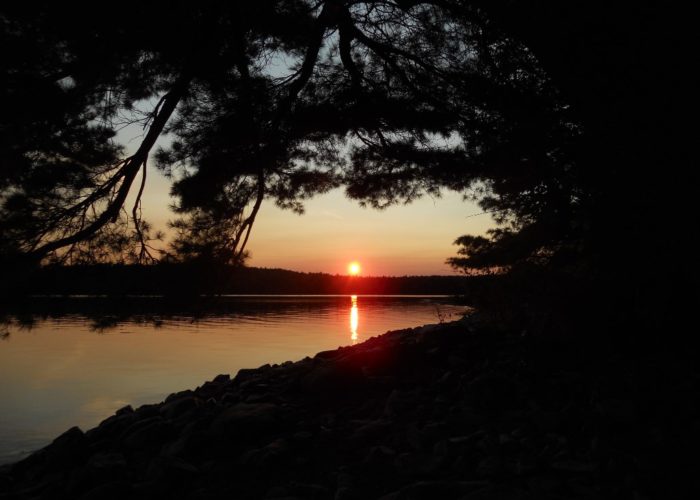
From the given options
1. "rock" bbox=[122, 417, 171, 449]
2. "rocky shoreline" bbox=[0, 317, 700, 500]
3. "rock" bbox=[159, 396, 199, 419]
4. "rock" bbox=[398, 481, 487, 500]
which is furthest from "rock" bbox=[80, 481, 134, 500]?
"rock" bbox=[398, 481, 487, 500]

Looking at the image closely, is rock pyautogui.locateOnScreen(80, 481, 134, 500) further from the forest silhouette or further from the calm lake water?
the calm lake water

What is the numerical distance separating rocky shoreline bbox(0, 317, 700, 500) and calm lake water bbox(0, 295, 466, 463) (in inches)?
50.7

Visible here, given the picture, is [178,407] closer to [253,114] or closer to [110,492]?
[110,492]

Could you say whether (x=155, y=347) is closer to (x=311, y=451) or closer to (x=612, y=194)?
(x=311, y=451)

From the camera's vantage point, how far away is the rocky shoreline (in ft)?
9.99

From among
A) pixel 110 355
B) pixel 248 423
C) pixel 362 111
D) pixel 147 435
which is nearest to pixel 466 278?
pixel 362 111

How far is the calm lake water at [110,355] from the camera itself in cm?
488

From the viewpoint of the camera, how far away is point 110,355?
17.2m

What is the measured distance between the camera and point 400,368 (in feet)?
17.6

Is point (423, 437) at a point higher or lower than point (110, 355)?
higher

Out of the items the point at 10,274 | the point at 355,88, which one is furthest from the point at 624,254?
the point at 10,274

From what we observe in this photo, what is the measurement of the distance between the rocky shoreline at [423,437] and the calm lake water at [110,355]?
1.29 m

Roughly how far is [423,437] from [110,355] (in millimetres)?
16172

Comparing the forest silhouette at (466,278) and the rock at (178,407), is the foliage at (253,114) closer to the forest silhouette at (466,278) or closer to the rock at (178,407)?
the forest silhouette at (466,278)
